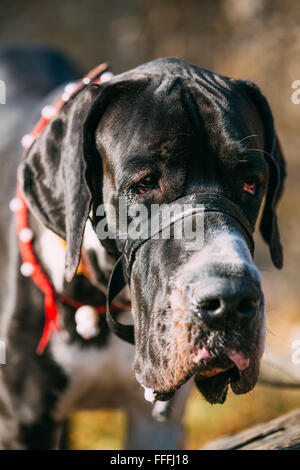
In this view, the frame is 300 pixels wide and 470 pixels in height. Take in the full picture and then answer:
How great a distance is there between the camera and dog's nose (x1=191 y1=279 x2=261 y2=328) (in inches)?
69.5

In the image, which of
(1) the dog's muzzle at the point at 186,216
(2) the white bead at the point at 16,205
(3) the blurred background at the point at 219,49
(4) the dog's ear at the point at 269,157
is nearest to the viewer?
(1) the dog's muzzle at the point at 186,216

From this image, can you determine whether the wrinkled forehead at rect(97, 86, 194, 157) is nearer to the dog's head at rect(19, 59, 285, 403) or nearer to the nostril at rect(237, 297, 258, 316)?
the dog's head at rect(19, 59, 285, 403)

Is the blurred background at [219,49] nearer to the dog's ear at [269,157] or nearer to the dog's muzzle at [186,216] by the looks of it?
the dog's ear at [269,157]

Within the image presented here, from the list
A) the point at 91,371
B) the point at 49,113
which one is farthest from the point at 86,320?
the point at 49,113

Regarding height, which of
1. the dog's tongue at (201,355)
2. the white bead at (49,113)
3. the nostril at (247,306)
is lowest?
the dog's tongue at (201,355)

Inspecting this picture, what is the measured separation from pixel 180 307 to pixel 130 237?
1.33ft

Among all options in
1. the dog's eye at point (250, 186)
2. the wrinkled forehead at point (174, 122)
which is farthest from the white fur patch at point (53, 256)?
the dog's eye at point (250, 186)

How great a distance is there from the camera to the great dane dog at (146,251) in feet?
6.08

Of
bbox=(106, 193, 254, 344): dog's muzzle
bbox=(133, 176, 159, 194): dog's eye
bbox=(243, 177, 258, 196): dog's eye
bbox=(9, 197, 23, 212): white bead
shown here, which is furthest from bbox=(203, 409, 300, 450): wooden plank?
bbox=(9, 197, 23, 212): white bead

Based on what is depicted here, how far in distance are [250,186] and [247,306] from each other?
576mm

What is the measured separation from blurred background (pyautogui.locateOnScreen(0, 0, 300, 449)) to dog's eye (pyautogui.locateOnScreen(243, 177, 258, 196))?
6.98ft

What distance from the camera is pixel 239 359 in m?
1.84

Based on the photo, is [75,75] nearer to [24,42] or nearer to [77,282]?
[77,282]

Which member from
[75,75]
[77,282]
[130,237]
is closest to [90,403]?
[77,282]
